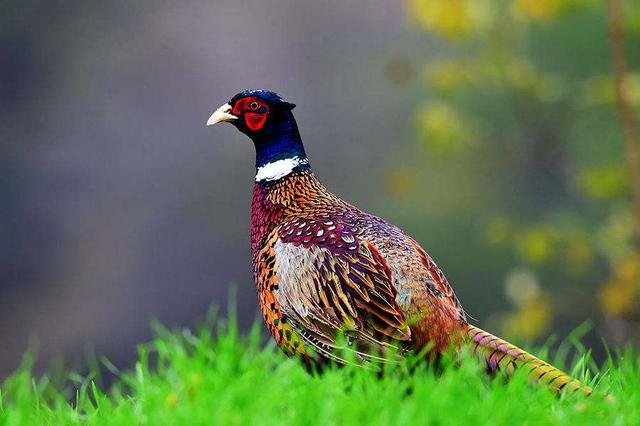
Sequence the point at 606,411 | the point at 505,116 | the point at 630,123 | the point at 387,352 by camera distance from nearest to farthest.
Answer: the point at 606,411
the point at 387,352
the point at 630,123
the point at 505,116

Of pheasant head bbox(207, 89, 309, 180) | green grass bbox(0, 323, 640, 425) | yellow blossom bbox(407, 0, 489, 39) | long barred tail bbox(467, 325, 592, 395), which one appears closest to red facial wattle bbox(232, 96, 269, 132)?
pheasant head bbox(207, 89, 309, 180)

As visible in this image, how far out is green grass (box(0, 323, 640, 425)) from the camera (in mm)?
3031

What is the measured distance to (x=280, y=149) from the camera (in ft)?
13.2

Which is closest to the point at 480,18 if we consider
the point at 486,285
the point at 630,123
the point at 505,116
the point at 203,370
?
the point at 630,123

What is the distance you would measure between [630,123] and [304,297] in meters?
3.23

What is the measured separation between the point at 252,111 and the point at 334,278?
0.81m

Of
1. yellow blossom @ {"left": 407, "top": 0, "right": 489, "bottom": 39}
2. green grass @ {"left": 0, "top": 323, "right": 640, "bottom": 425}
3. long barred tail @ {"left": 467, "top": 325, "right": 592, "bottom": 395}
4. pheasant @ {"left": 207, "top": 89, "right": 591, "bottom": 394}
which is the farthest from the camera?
yellow blossom @ {"left": 407, "top": 0, "right": 489, "bottom": 39}

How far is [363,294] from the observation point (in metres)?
3.55

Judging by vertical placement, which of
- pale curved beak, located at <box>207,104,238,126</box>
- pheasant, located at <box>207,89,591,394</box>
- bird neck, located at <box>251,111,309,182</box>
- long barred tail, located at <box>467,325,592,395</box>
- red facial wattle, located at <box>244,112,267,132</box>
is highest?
pale curved beak, located at <box>207,104,238,126</box>

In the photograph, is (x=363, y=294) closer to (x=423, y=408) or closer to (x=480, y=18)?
(x=423, y=408)

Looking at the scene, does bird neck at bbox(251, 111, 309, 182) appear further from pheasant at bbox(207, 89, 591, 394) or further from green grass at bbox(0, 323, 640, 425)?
green grass at bbox(0, 323, 640, 425)

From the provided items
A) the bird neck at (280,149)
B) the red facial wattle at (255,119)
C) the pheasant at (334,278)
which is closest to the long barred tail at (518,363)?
the pheasant at (334,278)

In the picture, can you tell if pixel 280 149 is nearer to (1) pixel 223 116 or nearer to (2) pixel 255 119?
(2) pixel 255 119

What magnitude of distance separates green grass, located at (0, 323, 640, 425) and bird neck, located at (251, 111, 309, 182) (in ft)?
2.26
